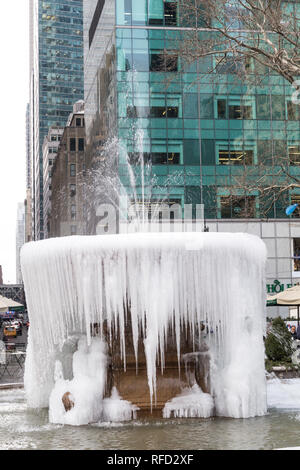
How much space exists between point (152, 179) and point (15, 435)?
40.8 m

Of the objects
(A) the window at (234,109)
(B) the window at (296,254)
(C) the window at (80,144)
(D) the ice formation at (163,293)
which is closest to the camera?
(D) the ice formation at (163,293)

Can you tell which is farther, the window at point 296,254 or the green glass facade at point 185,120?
the window at point 296,254

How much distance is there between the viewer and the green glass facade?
1881 inches

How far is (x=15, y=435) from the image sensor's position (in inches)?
344

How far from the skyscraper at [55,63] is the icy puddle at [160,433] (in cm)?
17514

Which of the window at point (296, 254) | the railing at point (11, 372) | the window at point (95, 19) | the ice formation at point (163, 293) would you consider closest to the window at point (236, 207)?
the window at point (296, 254)

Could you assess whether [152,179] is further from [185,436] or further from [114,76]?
[185,436]

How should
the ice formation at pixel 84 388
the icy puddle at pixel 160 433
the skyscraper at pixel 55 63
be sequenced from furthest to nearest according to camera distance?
the skyscraper at pixel 55 63 < the ice formation at pixel 84 388 < the icy puddle at pixel 160 433

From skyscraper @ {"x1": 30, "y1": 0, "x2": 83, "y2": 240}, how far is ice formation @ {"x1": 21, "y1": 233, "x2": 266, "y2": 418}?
175 metres

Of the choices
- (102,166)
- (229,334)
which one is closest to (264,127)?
(102,166)

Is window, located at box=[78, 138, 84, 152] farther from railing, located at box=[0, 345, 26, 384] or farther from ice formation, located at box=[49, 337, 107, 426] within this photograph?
ice formation, located at box=[49, 337, 107, 426]

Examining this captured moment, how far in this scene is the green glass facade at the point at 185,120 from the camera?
4778 centimetres

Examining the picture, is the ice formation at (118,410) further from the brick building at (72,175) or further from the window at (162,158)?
the brick building at (72,175)

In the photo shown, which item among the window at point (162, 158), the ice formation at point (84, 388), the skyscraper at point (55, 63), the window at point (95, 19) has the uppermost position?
the skyscraper at point (55, 63)
